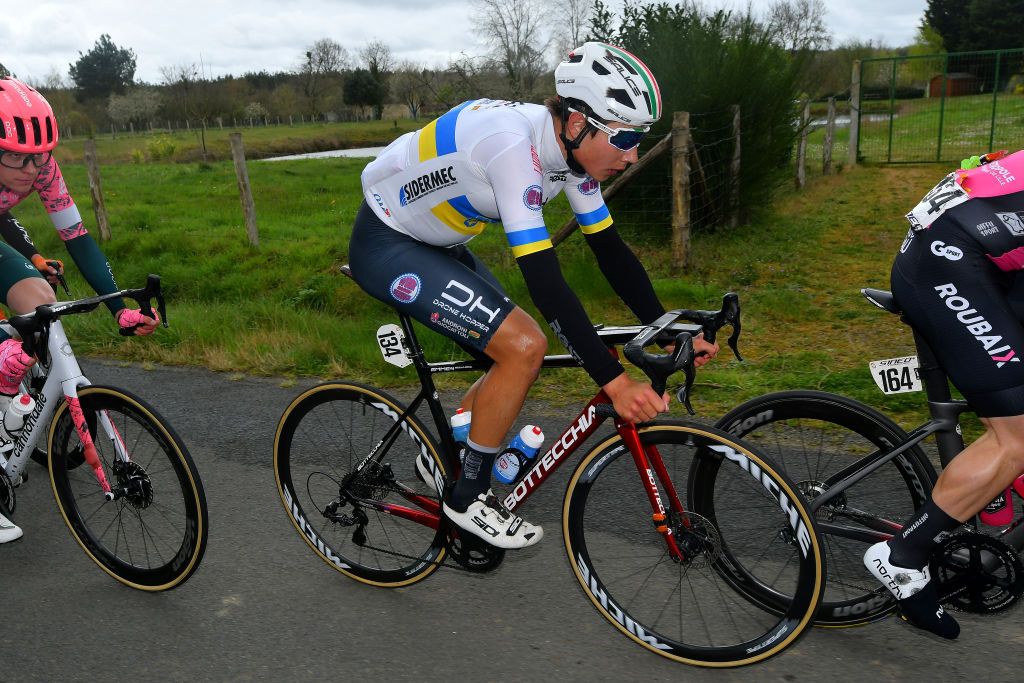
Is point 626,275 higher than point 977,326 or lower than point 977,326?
higher

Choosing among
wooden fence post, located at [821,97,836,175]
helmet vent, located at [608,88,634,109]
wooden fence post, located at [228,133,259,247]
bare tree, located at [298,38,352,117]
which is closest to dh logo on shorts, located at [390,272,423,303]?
helmet vent, located at [608,88,634,109]

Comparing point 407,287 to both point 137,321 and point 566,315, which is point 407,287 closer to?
point 566,315

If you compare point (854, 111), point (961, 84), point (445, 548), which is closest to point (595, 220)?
point (445, 548)

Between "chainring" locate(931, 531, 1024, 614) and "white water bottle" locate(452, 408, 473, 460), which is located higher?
"white water bottle" locate(452, 408, 473, 460)

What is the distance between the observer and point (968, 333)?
254cm

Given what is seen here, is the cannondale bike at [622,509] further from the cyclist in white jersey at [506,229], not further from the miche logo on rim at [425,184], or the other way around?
the miche logo on rim at [425,184]

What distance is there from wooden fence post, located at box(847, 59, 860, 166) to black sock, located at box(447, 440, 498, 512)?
1673 centimetres

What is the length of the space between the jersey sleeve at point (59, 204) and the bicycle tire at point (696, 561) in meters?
2.66

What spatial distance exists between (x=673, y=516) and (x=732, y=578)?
44cm

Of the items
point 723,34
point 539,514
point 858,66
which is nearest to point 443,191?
point 539,514

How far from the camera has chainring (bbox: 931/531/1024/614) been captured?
256 centimetres

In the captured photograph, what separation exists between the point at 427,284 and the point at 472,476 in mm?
737

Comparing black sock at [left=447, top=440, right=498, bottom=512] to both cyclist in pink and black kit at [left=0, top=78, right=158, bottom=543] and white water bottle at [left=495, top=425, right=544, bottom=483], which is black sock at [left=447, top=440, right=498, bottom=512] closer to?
white water bottle at [left=495, top=425, right=544, bottom=483]

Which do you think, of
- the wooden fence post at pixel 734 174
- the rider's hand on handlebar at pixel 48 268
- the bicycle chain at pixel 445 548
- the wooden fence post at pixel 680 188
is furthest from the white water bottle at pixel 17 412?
the wooden fence post at pixel 734 174
